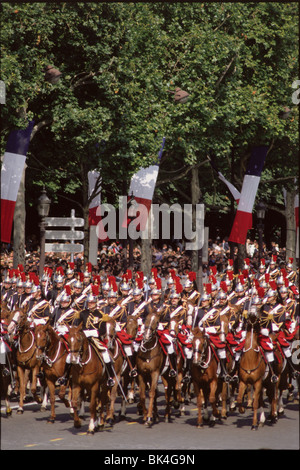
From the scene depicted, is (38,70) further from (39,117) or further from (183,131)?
(183,131)

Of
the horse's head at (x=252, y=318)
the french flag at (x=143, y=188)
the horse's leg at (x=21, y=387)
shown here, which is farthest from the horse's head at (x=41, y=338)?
the french flag at (x=143, y=188)

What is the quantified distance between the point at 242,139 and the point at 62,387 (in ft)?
31.9

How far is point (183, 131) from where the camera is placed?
73.8ft

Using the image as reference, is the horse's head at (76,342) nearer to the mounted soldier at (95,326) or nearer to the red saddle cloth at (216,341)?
the mounted soldier at (95,326)

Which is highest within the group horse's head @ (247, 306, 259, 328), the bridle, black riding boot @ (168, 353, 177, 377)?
horse's head @ (247, 306, 259, 328)

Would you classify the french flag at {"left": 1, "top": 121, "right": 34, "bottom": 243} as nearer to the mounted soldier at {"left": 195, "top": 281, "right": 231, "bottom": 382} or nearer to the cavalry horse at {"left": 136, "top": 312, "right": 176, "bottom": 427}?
the cavalry horse at {"left": 136, "top": 312, "right": 176, "bottom": 427}

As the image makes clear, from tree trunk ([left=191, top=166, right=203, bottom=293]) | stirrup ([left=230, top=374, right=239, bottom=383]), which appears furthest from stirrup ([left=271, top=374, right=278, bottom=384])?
tree trunk ([left=191, top=166, right=203, bottom=293])

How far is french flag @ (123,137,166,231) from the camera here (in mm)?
19859

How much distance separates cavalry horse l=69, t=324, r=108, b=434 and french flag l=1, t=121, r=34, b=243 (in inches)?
152

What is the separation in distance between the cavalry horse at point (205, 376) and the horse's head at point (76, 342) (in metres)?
2.10

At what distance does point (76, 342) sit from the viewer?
→ 1397 cm

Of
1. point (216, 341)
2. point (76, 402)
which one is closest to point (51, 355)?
point (76, 402)

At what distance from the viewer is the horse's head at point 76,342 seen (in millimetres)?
13961

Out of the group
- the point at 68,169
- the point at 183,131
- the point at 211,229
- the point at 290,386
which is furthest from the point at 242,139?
the point at 290,386
